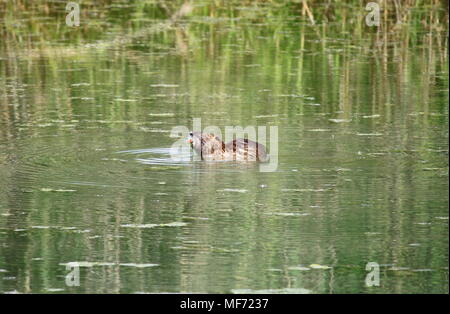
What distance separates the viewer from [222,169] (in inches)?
398

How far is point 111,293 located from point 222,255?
949 millimetres

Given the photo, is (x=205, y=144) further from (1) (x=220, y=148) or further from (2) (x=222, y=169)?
(2) (x=222, y=169)

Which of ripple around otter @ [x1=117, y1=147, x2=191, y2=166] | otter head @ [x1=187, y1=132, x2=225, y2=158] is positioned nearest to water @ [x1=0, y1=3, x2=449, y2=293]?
ripple around otter @ [x1=117, y1=147, x2=191, y2=166]

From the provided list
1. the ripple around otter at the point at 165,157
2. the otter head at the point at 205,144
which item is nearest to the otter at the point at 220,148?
the otter head at the point at 205,144

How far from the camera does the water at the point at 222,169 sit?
7.29m

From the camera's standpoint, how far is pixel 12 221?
8.34 metres

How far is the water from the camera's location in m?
7.29

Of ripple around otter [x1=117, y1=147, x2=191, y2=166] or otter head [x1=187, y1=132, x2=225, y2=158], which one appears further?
otter head [x1=187, y1=132, x2=225, y2=158]

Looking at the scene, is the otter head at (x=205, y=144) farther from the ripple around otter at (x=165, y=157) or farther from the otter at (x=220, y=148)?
the ripple around otter at (x=165, y=157)

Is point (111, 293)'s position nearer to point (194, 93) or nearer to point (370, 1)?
point (194, 93)

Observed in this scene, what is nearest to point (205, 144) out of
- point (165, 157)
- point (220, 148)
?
point (220, 148)

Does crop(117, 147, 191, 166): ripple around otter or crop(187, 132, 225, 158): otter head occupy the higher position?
crop(187, 132, 225, 158): otter head

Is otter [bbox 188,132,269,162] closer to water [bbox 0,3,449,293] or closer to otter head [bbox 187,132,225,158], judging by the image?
otter head [bbox 187,132,225,158]
